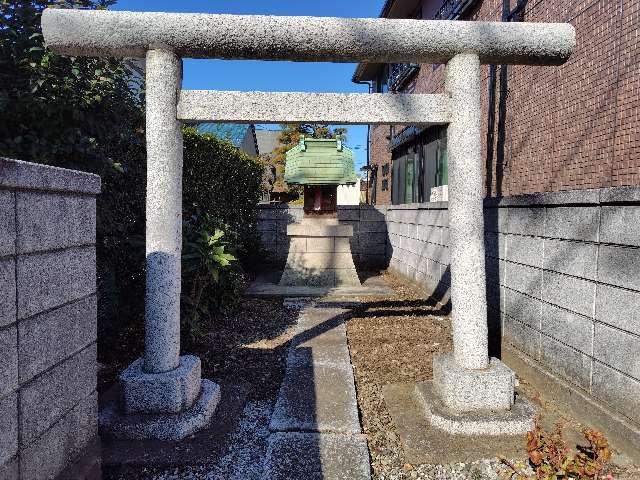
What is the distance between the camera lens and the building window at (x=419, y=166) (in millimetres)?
11039

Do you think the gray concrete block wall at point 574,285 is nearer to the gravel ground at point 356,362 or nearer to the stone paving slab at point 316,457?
the gravel ground at point 356,362

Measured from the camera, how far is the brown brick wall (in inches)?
192

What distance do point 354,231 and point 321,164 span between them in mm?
3244

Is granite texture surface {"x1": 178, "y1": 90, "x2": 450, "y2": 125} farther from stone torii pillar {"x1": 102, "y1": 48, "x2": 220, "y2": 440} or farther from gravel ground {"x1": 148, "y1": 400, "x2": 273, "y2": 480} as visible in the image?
gravel ground {"x1": 148, "y1": 400, "x2": 273, "y2": 480}

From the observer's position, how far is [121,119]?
15.1 feet

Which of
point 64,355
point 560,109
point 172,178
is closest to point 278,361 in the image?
point 172,178

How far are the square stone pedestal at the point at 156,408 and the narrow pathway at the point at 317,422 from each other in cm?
63

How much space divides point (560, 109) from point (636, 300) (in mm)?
4410

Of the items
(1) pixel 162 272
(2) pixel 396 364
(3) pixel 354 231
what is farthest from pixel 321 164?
(1) pixel 162 272

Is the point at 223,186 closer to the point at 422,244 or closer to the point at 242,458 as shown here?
the point at 422,244

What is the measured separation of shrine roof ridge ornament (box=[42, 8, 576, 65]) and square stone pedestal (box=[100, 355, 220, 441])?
8.52ft

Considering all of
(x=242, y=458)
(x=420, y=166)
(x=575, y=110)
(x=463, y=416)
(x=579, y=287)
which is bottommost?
(x=242, y=458)

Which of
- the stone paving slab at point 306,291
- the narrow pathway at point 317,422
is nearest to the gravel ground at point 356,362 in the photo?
the narrow pathway at point 317,422

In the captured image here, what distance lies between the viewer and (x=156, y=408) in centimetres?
318
